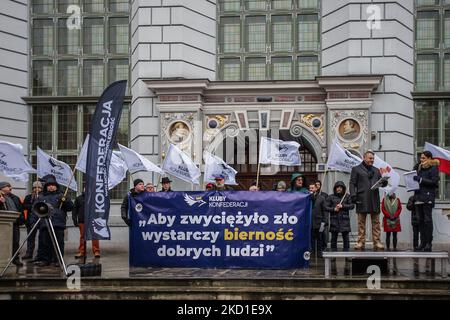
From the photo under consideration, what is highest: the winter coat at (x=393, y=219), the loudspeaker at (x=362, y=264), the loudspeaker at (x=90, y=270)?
the winter coat at (x=393, y=219)

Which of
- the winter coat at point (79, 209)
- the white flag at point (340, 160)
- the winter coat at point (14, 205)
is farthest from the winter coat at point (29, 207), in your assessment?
the white flag at point (340, 160)

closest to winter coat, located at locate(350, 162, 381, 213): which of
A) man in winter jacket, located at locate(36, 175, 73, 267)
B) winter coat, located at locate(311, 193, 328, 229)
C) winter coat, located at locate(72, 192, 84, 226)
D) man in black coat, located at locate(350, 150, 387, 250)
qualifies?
man in black coat, located at locate(350, 150, 387, 250)

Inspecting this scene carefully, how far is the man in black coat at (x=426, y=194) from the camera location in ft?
49.2

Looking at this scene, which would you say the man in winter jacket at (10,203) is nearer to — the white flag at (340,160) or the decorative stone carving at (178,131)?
the decorative stone carving at (178,131)

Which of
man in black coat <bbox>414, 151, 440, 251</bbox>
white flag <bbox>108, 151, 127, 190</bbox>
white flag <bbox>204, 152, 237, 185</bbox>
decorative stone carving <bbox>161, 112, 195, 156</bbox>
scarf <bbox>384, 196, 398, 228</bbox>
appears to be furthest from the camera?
decorative stone carving <bbox>161, 112, 195, 156</bbox>

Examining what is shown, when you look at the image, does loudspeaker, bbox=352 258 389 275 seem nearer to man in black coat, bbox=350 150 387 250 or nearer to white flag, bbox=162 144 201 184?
man in black coat, bbox=350 150 387 250

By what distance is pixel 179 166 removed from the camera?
1861 cm

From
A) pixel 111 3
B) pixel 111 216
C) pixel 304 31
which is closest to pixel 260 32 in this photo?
pixel 304 31

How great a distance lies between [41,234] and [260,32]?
401 inches

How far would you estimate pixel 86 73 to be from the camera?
23.4 m

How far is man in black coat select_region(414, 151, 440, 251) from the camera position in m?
15.0

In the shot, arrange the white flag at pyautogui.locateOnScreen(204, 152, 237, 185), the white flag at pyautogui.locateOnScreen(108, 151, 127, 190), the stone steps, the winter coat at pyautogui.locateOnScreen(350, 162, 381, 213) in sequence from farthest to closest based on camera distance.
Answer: the white flag at pyautogui.locateOnScreen(204, 152, 237, 185), the white flag at pyautogui.locateOnScreen(108, 151, 127, 190), the winter coat at pyautogui.locateOnScreen(350, 162, 381, 213), the stone steps

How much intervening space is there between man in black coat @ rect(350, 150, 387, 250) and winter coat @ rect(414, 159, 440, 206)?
0.85 meters

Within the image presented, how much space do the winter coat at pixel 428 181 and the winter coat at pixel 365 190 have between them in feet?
2.89
